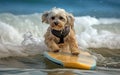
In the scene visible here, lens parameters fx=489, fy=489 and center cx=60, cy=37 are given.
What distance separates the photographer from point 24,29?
11422mm

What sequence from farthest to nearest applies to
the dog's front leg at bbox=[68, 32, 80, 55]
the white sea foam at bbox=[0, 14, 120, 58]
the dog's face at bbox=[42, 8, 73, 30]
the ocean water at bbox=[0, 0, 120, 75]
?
the white sea foam at bbox=[0, 14, 120, 58] < the dog's front leg at bbox=[68, 32, 80, 55] < the dog's face at bbox=[42, 8, 73, 30] < the ocean water at bbox=[0, 0, 120, 75]

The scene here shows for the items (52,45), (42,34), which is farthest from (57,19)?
(42,34)

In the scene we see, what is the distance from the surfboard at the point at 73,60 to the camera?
7724mm

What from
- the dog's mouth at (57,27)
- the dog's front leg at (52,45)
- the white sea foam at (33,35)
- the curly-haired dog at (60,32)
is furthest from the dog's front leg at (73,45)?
the white sea foam at (33,35)

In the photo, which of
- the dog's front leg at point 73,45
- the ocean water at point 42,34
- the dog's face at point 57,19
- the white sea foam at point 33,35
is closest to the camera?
the ocean water at point 42,34

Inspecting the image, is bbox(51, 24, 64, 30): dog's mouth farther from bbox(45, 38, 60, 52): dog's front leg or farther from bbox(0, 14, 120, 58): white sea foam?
bbox(0, 14, 120, 58): white sea foam

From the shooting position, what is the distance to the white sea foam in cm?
911

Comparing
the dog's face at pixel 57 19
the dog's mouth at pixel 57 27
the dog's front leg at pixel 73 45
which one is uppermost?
the dog's face at pixel 57 19

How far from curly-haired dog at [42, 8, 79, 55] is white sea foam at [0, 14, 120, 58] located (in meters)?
0.48

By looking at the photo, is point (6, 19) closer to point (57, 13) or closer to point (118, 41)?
point (118, 41)

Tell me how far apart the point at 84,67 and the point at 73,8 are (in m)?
5.75

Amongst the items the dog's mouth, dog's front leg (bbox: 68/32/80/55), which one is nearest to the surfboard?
dog's front leg (bbox: 68/32/80/55)

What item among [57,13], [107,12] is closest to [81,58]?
[57,13]

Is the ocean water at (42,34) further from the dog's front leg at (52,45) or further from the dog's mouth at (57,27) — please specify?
the dog's mouth at (57,27)
